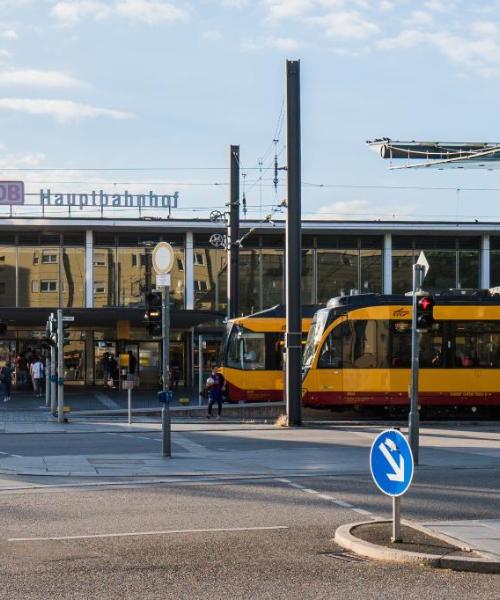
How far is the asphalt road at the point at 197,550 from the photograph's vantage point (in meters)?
8.73

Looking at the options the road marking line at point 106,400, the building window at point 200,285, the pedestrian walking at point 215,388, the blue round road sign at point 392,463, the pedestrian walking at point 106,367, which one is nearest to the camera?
the blue round road sign at point 392,463

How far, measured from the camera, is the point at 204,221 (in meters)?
54.8

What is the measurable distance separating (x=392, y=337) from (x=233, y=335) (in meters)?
6.72

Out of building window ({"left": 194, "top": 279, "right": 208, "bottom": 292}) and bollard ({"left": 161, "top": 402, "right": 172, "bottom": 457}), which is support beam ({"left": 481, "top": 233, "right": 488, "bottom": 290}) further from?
bollard ({"left": 161, "top": 402, "right": 172, "bottom": 457})

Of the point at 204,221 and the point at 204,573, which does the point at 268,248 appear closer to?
the point at 204,221

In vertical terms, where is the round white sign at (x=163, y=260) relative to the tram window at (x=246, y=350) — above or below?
above

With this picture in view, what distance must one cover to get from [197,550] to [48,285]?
4464cm

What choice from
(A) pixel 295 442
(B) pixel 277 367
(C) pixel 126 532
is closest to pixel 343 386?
(B) pixel 277 367

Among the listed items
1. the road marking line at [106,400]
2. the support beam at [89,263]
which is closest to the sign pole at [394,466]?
the road marking line at [106,400]

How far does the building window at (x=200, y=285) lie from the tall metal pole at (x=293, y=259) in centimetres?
2565

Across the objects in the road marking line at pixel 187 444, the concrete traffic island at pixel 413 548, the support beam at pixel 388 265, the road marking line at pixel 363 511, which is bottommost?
the road marking line at pixel 187 444

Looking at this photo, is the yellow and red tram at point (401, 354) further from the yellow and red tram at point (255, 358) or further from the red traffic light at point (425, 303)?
the red traffic light at point (425, 303)

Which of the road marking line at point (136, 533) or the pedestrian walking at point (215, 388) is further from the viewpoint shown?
the pedestrian walking at point (215, 388)

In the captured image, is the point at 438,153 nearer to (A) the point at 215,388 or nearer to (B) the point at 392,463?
(A) the point at 215,388
